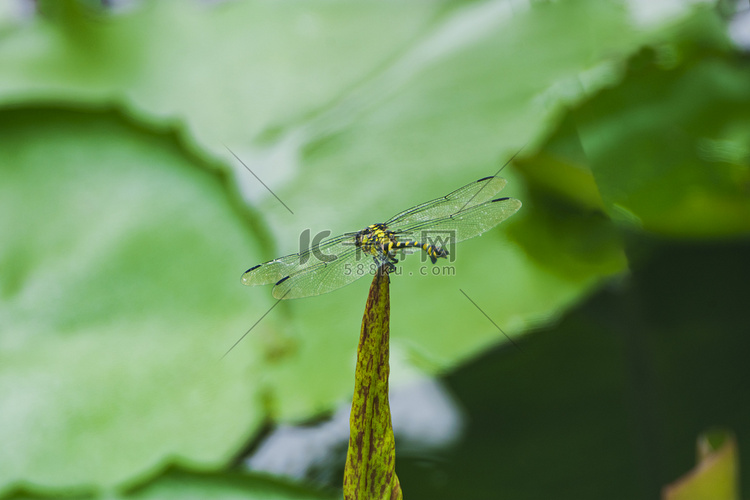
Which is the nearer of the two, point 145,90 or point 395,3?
point 145,90

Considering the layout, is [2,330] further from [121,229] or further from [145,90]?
[145,90]

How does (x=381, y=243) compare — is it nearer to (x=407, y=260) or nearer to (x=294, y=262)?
(x=294, y=262)

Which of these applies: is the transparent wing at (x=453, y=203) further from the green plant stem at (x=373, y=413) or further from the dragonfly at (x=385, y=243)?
the green plant stem at (x=373, y=413)

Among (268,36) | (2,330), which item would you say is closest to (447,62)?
(268,36)

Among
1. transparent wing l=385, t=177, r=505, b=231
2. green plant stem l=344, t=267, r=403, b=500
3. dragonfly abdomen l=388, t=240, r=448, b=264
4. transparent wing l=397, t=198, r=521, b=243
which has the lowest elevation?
green plant stem l=344, t=267, r=403, b=500

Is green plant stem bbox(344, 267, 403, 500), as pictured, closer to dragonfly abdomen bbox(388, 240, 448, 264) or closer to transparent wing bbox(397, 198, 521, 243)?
dragonfly abdomen bbox(388, 240, 448, 264)

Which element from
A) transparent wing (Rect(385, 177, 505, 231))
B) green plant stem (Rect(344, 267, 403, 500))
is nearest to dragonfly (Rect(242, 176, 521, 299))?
transparent wing (Rect(385, 177, 505, 231))

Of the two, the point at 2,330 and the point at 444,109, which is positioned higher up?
the point at 444,109
